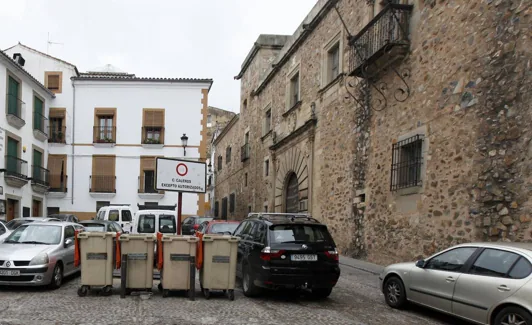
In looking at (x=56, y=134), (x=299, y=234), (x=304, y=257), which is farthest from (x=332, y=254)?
(x=56, y=134)

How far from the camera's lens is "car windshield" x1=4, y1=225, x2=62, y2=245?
9.20 m

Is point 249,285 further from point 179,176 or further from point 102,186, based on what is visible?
point 102,186

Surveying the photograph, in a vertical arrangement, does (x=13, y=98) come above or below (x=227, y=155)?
above

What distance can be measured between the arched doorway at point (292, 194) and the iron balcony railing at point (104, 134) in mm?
12908

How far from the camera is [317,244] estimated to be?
7848 millimetres

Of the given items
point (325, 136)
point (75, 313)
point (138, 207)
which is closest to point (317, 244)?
point (75, 313)

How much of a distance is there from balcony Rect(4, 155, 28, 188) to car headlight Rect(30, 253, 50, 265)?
15535 mm

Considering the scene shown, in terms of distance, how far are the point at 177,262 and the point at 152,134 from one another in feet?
73.0

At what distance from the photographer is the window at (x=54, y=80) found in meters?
28.5

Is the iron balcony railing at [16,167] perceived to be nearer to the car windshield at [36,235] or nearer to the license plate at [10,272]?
the car windshield at [36,235]

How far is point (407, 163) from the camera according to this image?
38.0ft

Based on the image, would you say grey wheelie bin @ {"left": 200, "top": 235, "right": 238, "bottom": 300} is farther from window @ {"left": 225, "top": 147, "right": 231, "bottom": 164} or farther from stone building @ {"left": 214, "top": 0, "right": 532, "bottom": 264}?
window @ {"left": 225, "top": 147, "right": 231, "bottom": 164}

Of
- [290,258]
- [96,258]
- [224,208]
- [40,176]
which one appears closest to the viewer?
[290,258]

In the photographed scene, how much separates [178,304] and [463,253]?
14.6 ft
